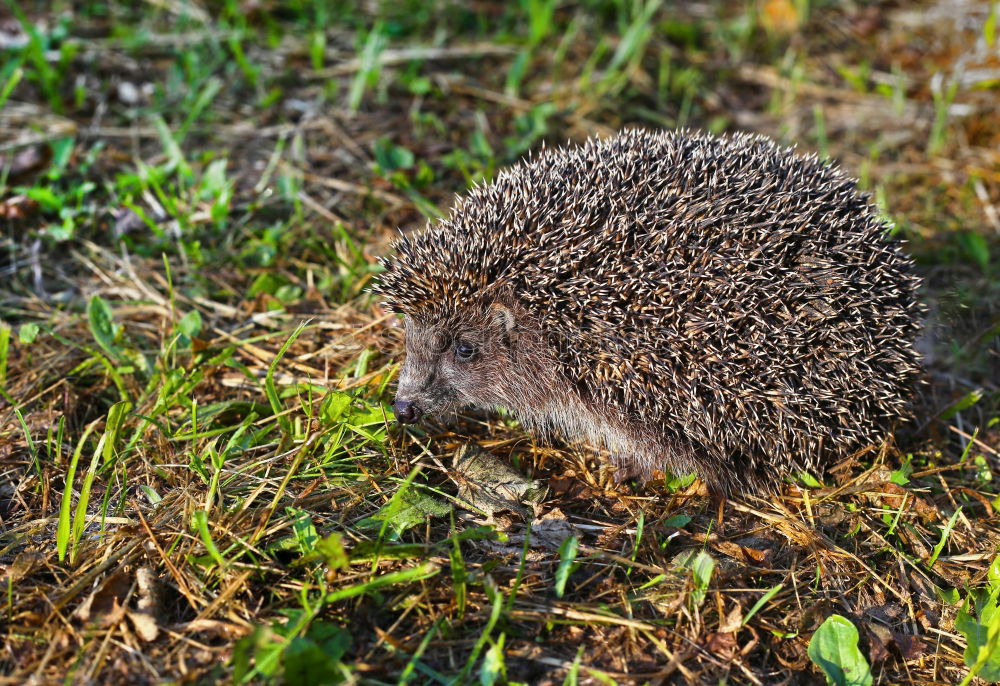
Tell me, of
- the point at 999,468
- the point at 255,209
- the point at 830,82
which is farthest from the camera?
the point at 830,82

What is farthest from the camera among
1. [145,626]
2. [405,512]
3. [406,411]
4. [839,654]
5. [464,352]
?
[464,352]

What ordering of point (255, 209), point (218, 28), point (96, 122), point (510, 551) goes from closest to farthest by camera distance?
point (510, 551)
point (255, 209)
point (96, 122)
point (218, 28)

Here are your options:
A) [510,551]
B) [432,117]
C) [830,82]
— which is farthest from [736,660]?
[830,82]

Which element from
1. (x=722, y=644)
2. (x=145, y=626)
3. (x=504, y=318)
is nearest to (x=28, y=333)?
(x=145, y=626)

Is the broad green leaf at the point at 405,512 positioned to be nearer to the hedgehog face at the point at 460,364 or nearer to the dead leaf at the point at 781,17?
the hedgehog face at the point at 460,364

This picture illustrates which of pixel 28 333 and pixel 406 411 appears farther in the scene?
pixel 28 333

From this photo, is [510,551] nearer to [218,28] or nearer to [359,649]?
[359,649]

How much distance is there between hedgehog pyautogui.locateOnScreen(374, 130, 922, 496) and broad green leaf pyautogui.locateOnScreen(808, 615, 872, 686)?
915 millimetres

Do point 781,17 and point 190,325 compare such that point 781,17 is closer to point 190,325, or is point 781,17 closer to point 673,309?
point 673,309

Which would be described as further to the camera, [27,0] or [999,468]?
[27,0]

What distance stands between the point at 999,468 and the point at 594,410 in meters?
2.30

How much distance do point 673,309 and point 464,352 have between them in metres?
1.15

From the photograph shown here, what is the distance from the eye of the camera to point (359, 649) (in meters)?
3.24

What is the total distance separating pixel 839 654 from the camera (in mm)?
3441
